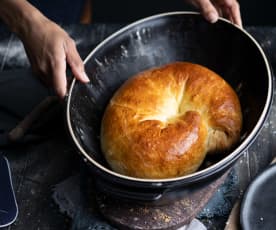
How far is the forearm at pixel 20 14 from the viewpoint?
3.32ft

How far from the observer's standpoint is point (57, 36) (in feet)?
3.17

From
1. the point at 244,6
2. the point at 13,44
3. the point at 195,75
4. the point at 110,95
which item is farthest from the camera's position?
the point at 244,6

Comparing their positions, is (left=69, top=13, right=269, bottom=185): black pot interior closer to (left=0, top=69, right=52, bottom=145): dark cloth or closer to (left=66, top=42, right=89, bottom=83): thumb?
(left=66, top=42, right=89, bottom=83): thumb

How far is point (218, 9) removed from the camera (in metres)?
1.14

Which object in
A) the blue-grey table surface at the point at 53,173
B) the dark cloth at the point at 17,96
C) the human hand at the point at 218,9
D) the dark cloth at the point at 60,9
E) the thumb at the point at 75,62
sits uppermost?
the human hand at the point at 218,9

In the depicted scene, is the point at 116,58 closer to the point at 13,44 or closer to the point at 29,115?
the point at 29,115

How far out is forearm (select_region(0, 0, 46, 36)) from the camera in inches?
39.8

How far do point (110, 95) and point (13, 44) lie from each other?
0.46 m

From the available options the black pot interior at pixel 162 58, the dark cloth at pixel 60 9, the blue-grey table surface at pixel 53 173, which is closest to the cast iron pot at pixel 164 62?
the black pot interior at pixel 162 58

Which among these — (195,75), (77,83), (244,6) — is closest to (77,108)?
(77,83)

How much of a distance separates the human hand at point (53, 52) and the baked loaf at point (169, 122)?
13 centimetres

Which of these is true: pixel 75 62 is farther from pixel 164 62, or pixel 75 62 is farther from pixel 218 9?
pixel 218 9

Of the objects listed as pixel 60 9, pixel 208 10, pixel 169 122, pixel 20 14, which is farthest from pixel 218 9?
pixel 60 9

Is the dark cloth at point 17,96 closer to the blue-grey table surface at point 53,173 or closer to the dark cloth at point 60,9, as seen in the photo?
the blue-grey table surface at point 53,173
